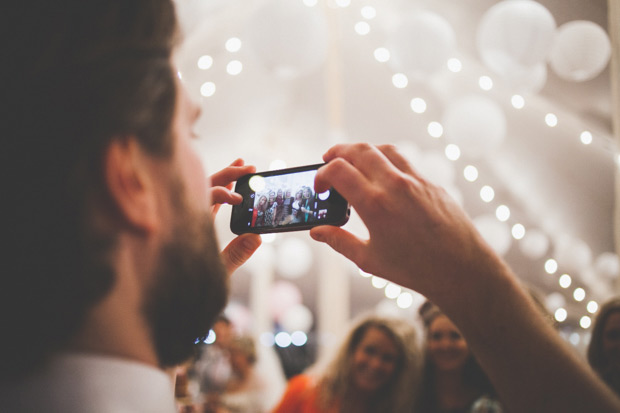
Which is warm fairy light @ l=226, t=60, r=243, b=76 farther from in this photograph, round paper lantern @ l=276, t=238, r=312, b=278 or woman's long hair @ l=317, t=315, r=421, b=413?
woman's long hair @ l=317, t=315, r=421, b=413

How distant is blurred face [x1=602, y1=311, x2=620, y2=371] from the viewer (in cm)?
126

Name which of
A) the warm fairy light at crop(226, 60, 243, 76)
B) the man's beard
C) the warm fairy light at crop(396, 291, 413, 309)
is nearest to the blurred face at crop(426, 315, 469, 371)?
the man's beard

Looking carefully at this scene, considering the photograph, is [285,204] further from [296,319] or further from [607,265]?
[296,319]

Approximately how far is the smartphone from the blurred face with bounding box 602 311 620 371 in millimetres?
Answer: 1023

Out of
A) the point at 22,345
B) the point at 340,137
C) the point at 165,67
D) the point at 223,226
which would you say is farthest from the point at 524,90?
the point at 223,226

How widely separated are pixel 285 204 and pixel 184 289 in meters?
0.34

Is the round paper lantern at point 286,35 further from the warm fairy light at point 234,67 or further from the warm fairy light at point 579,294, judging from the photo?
the warm fairy light at point 579,294

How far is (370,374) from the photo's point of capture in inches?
69.7

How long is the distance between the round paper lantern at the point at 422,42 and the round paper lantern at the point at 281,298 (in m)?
3.44

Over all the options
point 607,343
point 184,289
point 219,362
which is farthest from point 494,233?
point 184,289

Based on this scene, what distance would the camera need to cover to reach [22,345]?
1.37ft

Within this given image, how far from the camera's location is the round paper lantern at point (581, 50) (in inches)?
74.0

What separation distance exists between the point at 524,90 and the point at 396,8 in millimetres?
1243

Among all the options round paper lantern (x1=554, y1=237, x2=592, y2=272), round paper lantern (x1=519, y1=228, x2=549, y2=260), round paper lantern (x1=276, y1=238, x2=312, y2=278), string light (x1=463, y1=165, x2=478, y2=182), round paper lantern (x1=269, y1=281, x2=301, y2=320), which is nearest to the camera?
round paper lantern (x1=554, y1=237, x2=592, y2=272)
